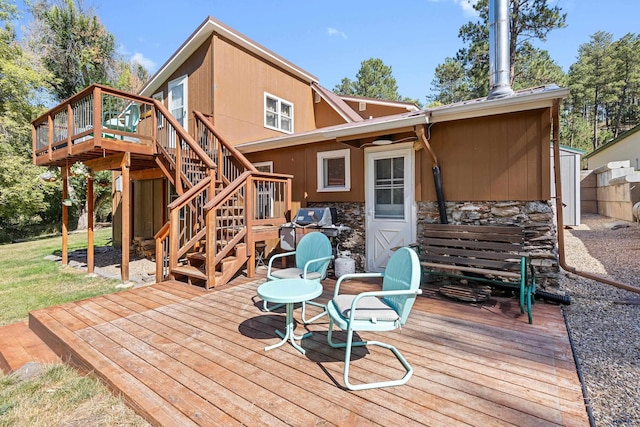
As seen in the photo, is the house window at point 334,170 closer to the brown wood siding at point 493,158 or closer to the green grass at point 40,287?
the brown wood siding at point 493,158

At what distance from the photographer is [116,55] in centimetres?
1777

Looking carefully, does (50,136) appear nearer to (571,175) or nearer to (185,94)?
(185,94)

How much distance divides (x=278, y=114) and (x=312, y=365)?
865 cm

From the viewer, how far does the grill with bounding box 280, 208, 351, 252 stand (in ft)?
17.8

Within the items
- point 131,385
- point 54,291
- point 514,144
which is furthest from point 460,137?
point 54,291

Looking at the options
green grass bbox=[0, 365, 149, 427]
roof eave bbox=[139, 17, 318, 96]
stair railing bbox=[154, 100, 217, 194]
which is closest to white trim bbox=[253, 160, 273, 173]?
stair railing bbox=[154, 100, 217, 194]

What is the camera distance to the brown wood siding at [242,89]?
8203mm

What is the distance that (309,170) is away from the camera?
653cm

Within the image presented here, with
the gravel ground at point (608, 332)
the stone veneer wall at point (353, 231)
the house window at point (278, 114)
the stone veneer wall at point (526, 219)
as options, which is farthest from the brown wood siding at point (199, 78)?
the gravel ground at point (608, 332)

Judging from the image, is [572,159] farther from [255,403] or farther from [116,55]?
[116,55]

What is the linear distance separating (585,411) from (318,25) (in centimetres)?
1233

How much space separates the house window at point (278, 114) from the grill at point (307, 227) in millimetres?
4827

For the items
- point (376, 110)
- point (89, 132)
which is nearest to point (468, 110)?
point (89, 132)

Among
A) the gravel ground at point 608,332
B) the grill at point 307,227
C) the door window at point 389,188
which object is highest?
the door window at point 389,188
